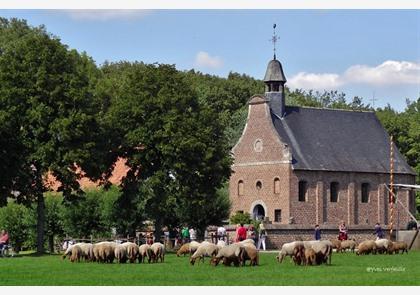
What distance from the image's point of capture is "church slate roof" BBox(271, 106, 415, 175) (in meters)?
81.4

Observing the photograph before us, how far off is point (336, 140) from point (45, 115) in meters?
36.8

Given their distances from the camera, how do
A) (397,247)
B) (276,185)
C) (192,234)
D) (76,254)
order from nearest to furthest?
(76,254) < (397,247) < (192,234) < (276,185)

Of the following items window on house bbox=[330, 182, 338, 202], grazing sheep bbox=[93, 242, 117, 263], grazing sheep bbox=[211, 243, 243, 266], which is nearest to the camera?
grazing sheep bbox=[211, 243, 243, 266]

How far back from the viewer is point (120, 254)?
1551 inches

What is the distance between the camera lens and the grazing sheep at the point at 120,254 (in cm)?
3934

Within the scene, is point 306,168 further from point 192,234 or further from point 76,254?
point 76,254

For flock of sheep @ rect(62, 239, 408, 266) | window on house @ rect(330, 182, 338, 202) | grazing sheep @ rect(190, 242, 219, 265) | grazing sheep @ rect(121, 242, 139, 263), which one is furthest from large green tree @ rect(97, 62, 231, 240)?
window on house @ rect(330, 182, 338, 202)

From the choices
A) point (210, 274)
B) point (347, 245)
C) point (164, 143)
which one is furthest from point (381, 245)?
point (210, 274)

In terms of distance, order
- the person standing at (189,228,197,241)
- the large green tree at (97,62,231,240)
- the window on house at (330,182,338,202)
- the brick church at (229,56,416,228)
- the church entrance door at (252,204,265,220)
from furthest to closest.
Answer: the window on house at (330,182,338,202) < the church entrance door at (252,204,265,220) < the brick church at (229,56,416,228) < the person standing at (189,228,197,241) < the large green tree at (97,62,231,240)

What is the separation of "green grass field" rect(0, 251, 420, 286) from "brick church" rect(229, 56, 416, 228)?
40.3m

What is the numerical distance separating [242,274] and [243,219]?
137 ft

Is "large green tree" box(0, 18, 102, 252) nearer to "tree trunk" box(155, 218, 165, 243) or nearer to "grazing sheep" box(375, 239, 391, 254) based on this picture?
"tree trunk" box(155, 218, 165, 243)

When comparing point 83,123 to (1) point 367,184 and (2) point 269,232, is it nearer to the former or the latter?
(2) point 269,232

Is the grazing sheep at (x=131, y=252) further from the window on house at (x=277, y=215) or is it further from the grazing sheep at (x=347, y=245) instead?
the window on house at (x=277, y=215)
